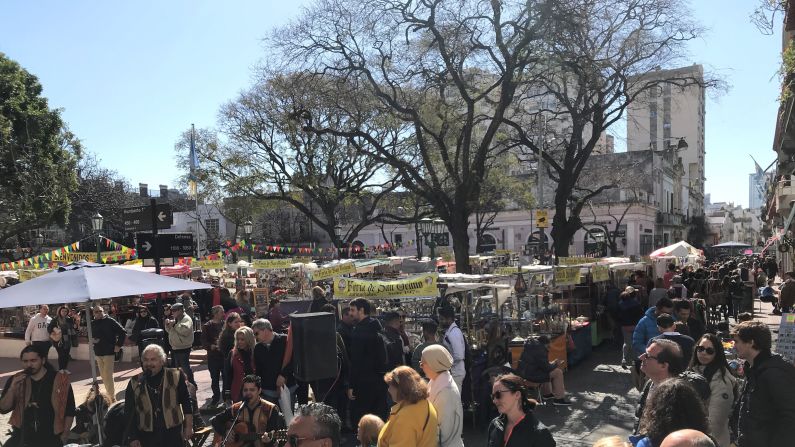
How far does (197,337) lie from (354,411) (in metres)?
7.98

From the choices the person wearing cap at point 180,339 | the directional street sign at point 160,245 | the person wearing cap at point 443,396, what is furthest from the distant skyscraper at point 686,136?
the person wearing cap at point 443,396

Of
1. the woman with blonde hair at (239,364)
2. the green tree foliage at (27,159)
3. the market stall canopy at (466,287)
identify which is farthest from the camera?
the green tree foliage at (27,159)

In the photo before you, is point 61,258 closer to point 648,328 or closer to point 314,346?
point 314,346

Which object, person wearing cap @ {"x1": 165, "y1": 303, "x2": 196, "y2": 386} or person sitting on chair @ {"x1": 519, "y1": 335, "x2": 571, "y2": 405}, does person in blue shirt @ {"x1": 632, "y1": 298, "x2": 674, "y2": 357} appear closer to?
person sitting on chair @ {"x1": 519, "y1": 335, "x2": 571, "y2": 405}

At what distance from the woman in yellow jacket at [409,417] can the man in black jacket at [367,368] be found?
9.03 feet

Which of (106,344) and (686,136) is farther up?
(686,136)

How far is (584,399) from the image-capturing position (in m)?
9.67

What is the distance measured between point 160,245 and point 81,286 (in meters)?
5.79

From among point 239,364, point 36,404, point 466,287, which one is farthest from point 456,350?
point 36,404

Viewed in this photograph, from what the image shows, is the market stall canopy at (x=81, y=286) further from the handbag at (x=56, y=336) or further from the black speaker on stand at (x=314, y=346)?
the handbag at (x=56, y=336)

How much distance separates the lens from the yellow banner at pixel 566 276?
1275 centimetres

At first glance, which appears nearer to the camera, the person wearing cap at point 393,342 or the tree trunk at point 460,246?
the person wearing cap at point 393,342

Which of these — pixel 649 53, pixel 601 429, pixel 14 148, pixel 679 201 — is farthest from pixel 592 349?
pixel 679 201

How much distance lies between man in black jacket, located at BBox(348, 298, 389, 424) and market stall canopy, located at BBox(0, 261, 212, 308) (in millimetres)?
2170
